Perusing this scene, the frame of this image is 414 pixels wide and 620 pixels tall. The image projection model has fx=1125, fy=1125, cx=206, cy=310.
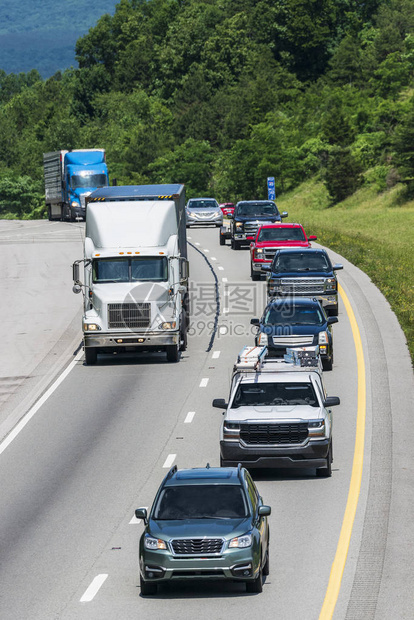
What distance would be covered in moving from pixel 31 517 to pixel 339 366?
12483 mm

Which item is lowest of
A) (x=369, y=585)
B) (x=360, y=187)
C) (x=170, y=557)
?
(x=360, y=187)

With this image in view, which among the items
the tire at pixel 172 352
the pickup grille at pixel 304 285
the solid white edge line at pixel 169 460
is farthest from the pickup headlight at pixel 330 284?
the solid white edge line at pixel 169 460

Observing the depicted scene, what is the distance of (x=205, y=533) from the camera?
12781 millimetres

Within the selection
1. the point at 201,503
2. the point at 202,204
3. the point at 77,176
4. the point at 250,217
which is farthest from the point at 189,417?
the point at 77,176

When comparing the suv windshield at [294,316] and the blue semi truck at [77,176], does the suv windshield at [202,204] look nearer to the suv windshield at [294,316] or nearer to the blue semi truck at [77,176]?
the blue semi truck at [77,176]

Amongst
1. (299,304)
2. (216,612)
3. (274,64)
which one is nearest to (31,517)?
(216,612)

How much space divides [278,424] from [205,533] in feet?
19.3

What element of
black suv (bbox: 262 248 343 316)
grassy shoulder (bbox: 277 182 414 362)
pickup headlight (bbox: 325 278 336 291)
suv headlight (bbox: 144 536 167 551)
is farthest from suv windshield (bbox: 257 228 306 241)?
suv headlight (bbox: 144 536 167 551)

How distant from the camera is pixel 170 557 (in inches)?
498

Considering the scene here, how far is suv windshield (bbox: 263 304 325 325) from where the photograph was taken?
89.4 ft

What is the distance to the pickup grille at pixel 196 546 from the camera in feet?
41.6

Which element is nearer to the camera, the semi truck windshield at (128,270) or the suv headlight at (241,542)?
the suv headlight at (241,542)

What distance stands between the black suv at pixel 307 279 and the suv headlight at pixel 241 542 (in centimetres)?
2057

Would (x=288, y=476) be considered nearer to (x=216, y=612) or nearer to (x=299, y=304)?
(x=216, y=612)
